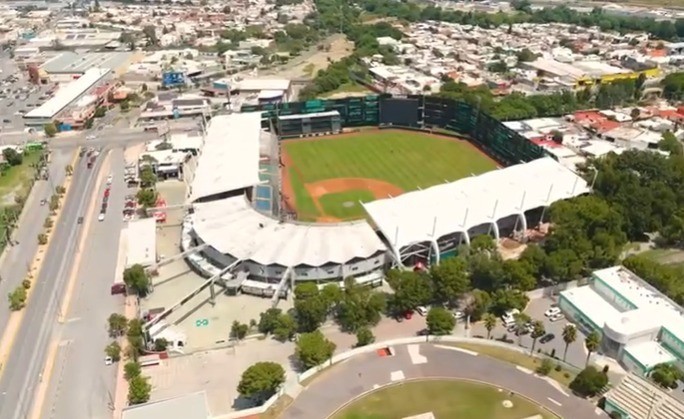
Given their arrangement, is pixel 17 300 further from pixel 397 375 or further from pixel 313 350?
pixel 397 375

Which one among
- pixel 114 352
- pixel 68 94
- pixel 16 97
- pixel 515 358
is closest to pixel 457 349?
pixel 515 358

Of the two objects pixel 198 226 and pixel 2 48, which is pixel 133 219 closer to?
pixel 198 226

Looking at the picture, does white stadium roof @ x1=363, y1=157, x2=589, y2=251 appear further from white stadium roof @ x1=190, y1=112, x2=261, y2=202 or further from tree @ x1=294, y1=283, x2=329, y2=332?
white stadium roof @ x1=190, y1=112, x2=261, y2=202

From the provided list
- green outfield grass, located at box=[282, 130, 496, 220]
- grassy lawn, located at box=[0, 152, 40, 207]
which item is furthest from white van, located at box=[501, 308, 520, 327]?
grassy lawn, located at box=[0, 152, 40, 207]

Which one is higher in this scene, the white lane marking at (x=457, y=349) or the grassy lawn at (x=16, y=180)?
the white lane marking at (x=457, y=349)

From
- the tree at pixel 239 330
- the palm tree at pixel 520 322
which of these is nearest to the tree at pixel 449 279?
the palm tree at pixel 520 322

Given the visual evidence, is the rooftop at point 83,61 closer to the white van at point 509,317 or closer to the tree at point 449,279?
the tree at point 449,279

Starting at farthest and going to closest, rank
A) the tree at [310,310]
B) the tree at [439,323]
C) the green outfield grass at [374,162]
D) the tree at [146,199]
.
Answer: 1. the green outfield grass at [374,162]
2. the tree at [146,199]
3. the tree at [310,310]
4. the tree at [439,323]
